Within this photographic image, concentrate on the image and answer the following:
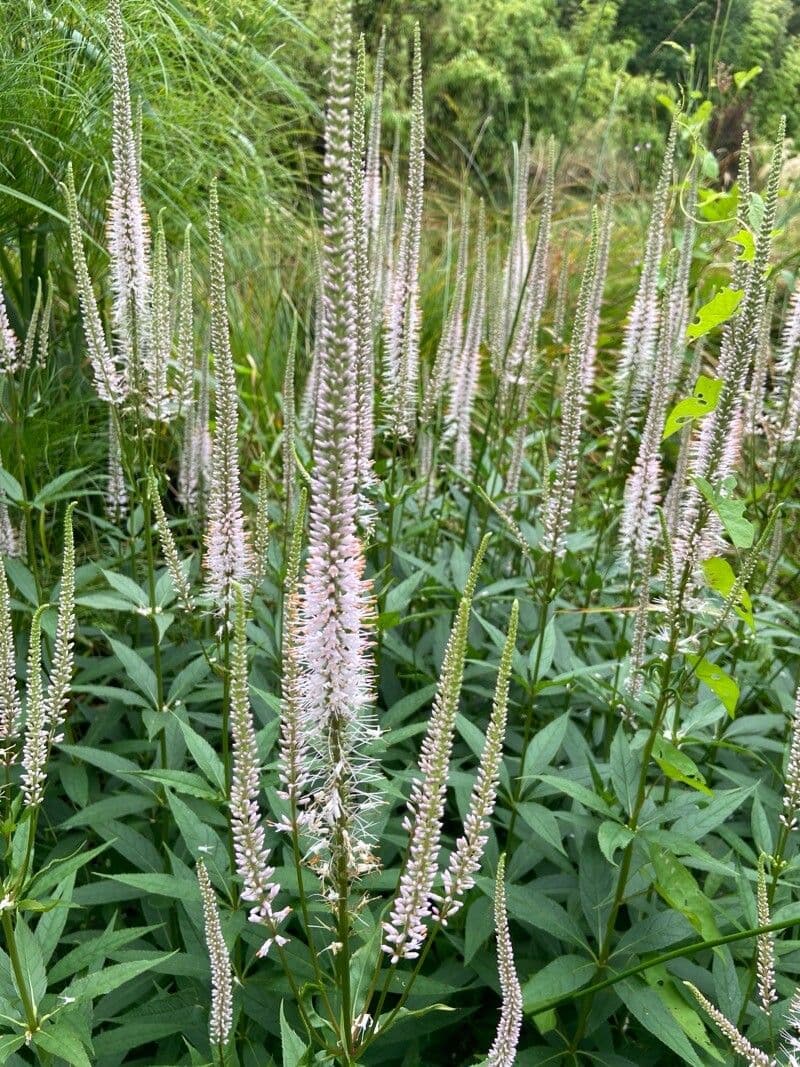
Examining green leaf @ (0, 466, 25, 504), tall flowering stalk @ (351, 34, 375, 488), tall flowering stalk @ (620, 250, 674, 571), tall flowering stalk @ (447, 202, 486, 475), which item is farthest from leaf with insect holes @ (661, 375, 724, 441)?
green leaf @ (0, 466, 25, 504)

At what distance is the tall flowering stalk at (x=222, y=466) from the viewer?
2.25 metres

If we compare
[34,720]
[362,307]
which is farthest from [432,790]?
[362,307]

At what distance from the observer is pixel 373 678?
219 cm

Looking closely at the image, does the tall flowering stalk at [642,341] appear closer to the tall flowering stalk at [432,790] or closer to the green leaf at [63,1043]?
the tall flowering stalk at [432,790]

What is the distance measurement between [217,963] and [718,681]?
1.50 m

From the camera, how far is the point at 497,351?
4.88m

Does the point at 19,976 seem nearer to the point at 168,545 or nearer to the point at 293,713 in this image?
the point at 293,713

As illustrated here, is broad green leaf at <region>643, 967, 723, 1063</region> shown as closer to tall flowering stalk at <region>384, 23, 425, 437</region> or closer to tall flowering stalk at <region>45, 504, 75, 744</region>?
tall flowering stalk at <region>45, 504, 75, 744</region>

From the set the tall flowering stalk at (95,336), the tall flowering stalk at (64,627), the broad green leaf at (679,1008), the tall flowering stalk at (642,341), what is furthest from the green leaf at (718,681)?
the tall flowering stalk at (95,336)

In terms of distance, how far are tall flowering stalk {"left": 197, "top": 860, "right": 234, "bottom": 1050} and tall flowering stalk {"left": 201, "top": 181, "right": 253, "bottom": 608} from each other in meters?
0.92

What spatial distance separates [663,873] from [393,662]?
5.68ft

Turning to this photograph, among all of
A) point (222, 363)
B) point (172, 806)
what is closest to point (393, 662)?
point (172, 806)

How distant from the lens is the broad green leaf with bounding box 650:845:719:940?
8.24ft

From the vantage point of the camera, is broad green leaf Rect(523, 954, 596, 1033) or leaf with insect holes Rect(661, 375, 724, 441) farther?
broad green leaf Rect(523, 954, 596, 1033)
